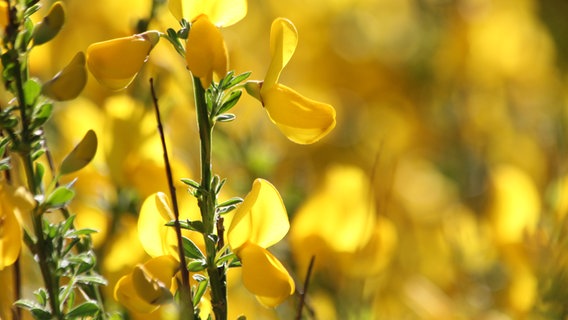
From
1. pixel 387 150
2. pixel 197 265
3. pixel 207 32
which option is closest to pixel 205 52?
pixel 207 32

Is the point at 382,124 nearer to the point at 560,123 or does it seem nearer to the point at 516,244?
the point at 560,123

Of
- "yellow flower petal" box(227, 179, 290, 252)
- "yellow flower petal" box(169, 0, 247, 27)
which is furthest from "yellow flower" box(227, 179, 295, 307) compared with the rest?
"yellow flower petal" box(169, 0, 247, 27)

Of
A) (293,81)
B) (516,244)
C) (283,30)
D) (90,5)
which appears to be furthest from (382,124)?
(283,30)

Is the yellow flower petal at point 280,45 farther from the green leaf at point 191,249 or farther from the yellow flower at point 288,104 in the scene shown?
the green leaf at point 191,249

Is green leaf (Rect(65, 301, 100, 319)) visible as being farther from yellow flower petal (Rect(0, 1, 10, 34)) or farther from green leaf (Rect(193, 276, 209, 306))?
yellow flower petal (Rect(0, 1, 10, 34))

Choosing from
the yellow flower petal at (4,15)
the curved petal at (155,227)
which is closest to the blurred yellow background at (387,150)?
the curved petal at (155,227)

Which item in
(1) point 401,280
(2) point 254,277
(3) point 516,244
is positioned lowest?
(1) point 401,280
